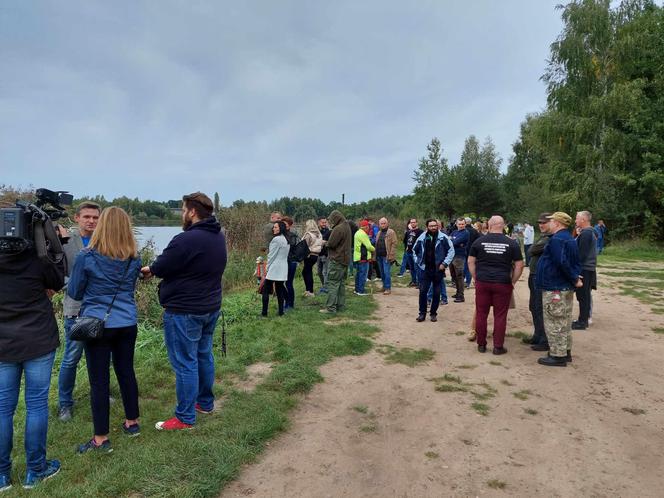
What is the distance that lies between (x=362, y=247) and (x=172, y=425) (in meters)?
6.22

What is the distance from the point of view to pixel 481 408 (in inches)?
160

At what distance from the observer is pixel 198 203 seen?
347 cm

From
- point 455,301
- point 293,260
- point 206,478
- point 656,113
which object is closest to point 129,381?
point 206,478

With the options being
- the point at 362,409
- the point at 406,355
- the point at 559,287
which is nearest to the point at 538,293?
the point at 559,287

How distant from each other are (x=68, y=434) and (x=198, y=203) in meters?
2.19

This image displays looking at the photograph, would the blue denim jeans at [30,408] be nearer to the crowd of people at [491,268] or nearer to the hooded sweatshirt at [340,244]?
the crowd of people at [491,268]

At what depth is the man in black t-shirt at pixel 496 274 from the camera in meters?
5.62

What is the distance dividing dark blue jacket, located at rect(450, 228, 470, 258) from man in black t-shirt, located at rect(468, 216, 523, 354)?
3477 mm

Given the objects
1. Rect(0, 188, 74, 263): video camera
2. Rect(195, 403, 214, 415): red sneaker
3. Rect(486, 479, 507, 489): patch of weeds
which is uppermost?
Rect(0, 188, 74, 263): video camera

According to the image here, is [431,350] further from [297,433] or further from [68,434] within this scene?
[68,434]

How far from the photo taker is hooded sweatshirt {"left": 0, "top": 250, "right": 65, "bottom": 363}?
2656mm

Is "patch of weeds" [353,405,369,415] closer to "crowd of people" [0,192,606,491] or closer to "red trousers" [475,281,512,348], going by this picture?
"crowd of people" [0,192,606,491]

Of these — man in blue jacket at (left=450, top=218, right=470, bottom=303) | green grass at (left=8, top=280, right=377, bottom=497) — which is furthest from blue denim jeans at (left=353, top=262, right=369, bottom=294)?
green grass at (left=8, top=280, right=377, bottom=497)

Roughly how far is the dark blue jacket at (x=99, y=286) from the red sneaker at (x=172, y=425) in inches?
37.6
